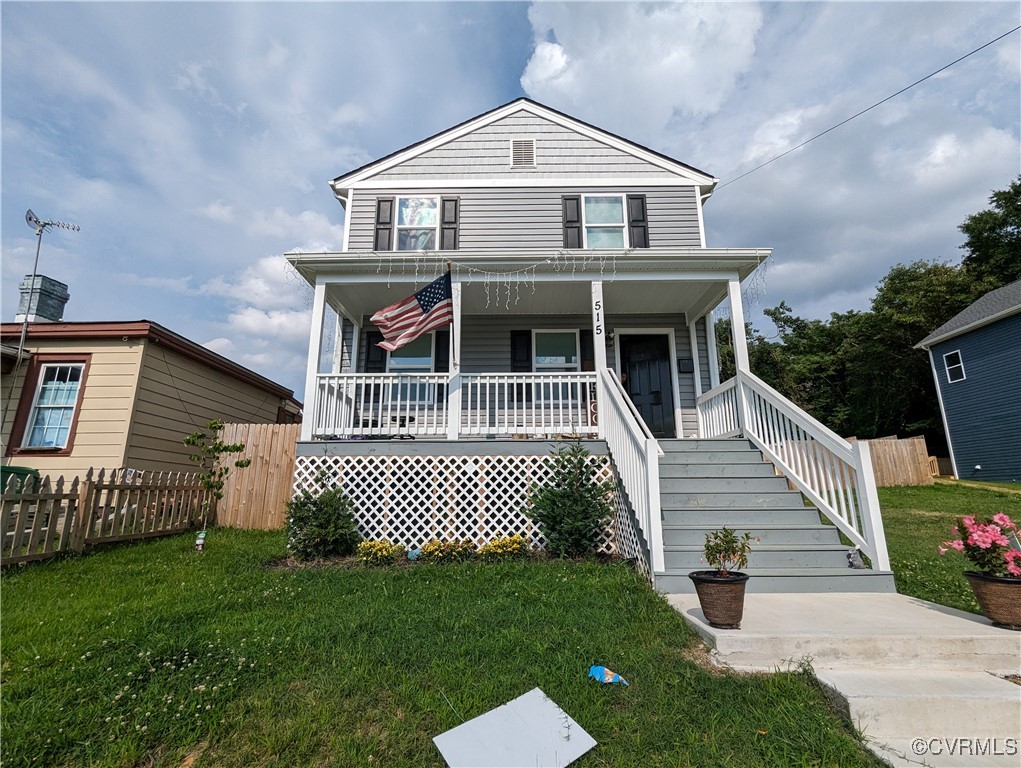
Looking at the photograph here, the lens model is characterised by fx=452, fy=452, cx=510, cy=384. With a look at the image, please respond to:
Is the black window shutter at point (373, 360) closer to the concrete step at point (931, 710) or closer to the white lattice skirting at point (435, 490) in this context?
the white lattice skirting at point (435, 490)

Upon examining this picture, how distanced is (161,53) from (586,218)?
23.5 feet

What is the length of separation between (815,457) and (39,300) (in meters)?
13.1

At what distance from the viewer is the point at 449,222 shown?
906cm

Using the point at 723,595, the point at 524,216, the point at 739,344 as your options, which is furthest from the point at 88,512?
the point at 739,344

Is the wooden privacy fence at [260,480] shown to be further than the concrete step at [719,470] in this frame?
Yes

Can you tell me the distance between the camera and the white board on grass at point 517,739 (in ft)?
6.47

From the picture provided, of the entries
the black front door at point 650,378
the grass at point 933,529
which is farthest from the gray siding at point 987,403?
the black front door at point 650,378

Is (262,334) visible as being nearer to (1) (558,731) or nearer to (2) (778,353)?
(1) (558,731)

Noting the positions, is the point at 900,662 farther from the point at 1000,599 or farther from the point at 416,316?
the point at 416,316

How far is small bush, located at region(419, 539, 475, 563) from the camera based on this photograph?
5.42 meters

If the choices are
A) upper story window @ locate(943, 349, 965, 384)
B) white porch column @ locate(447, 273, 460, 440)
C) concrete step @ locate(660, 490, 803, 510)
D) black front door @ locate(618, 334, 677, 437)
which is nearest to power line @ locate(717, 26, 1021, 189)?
black front door @ locate(618, 334, 677, 437)

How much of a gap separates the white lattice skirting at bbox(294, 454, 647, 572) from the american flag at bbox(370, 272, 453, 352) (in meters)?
1.67

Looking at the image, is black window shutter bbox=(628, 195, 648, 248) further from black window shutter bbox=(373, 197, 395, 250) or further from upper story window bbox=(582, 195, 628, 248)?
black window shutter bbox=(373, 197, 395, 250)

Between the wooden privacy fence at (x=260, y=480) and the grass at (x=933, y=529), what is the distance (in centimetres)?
826
